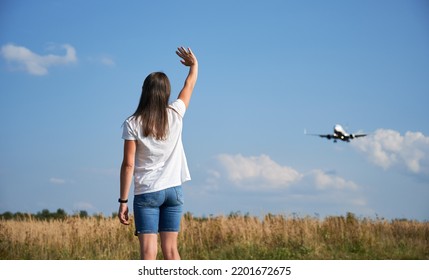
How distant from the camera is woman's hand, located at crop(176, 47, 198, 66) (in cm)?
423

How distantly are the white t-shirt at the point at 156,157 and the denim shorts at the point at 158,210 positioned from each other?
4cm

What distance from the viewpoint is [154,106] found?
3561 mm

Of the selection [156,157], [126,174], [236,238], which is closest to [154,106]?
[156,157]

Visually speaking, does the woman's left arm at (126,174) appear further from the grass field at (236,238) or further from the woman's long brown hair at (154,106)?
the grass field at (236,238)

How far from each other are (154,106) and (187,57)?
2.73 feet

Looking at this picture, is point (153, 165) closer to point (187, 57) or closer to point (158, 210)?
point (158, 210)

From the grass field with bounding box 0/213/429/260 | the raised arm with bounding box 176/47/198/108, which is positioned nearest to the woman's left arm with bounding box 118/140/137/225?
the raised arm with bounding box 176/47/198/108

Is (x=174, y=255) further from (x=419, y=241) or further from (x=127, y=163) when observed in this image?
(x=419, y=241)

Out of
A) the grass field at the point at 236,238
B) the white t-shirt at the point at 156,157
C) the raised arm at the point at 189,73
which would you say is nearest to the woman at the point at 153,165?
the white t-shirt at the point at 156,157

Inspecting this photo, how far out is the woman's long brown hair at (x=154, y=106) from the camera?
11.5ft
